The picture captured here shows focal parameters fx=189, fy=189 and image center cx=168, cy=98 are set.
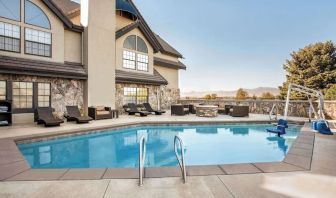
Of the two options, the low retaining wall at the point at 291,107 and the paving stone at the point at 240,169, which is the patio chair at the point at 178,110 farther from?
the paving stone at the point at 240,169

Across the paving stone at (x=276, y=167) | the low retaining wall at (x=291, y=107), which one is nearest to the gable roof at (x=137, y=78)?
the low retaining wall at (x=291, y=107)

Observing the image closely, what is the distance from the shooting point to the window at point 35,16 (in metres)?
11.3

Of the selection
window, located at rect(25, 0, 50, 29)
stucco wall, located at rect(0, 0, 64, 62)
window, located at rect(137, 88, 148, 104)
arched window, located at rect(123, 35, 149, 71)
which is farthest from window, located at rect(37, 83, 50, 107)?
window, located at rect(137, 88, 148, 104)

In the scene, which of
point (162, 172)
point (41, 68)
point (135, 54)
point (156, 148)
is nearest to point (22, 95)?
point (41, 68)

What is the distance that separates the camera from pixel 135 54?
683 inches

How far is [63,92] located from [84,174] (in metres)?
10.4

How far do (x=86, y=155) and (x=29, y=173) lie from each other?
303 cm

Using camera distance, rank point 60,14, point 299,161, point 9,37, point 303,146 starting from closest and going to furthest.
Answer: point 299,161 < point 303,146 < point 9,37 < point 60,14

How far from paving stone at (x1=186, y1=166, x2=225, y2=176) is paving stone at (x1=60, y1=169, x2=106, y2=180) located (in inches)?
76.9

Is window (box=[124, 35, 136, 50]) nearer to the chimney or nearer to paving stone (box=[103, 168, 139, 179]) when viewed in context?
the chimney

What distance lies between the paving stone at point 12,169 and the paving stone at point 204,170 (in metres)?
3.82

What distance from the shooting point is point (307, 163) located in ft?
15.7

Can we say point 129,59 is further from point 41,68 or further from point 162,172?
point 162,172

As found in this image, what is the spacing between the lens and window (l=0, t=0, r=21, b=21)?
34.4 ft
